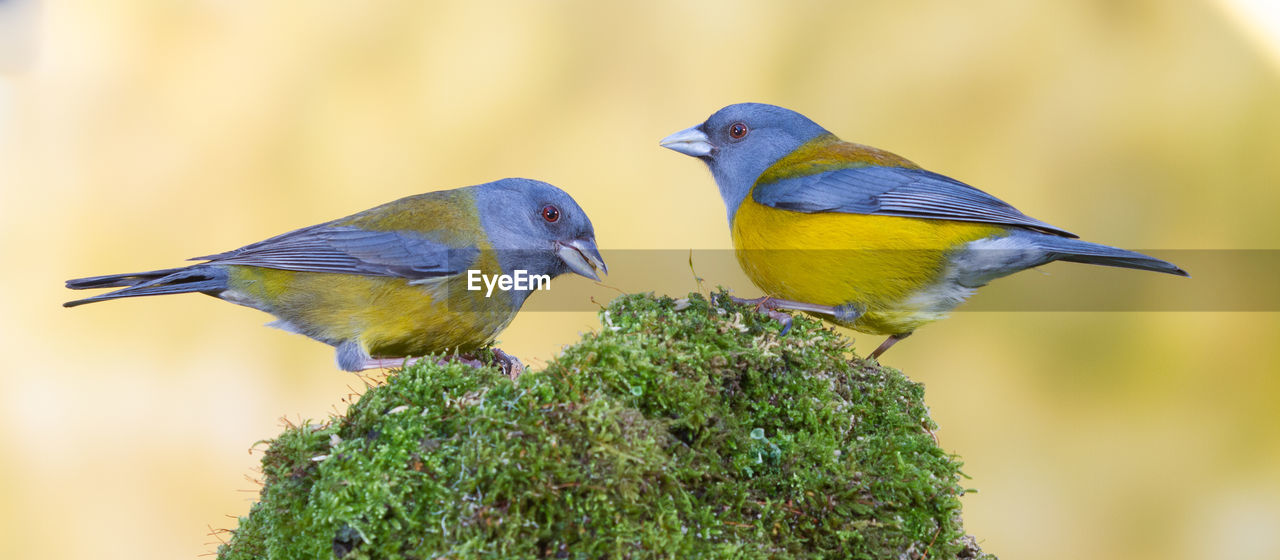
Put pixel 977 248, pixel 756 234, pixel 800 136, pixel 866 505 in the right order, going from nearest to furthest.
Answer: pixel 866 505, pixel 977 248, pixel 756 234, pixel 800 136

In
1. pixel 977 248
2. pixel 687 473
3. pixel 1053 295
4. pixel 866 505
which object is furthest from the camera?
pixel 1053 295

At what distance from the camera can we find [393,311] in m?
3.62

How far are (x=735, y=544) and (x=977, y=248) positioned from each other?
75.9 inches

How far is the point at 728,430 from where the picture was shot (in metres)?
2.62

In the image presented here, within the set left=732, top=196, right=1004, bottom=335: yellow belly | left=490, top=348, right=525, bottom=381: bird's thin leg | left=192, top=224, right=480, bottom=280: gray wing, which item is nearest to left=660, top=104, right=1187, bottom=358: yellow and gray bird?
left=732, top=196, right=1004, bottom=335: yellow belly

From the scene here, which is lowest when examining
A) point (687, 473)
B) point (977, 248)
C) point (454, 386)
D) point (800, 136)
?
point (687, 473)

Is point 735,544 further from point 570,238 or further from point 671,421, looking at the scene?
point 570,238

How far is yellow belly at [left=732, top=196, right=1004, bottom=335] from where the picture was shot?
356 centimetres

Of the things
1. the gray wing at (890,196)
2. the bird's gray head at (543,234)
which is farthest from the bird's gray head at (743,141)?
the bird's gray head at (543,234)

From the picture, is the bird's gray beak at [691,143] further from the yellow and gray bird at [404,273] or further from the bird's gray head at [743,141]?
the yellow and gray bird at [404,273]

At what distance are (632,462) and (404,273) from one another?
5.93 ft

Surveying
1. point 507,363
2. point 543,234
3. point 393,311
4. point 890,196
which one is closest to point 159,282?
point 393,311

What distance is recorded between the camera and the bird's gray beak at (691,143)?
432 cm

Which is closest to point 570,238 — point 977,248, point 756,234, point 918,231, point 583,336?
point 756,234
